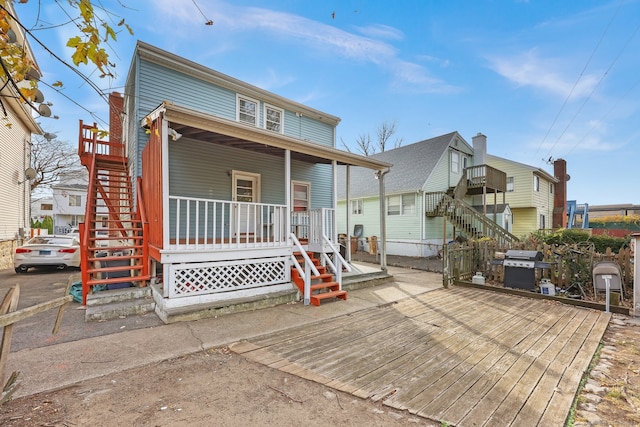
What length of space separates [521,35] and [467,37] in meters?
2.01

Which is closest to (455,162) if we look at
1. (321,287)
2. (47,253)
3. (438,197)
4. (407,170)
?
(407,170)

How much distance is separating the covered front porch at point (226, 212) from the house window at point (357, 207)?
8.38 meters

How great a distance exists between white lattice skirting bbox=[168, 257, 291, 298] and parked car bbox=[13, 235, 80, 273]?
7388 mm

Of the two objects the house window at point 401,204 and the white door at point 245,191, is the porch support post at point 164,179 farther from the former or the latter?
the house window at point 401,204

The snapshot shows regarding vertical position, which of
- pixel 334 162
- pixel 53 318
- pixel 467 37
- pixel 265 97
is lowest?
pixel 53 318

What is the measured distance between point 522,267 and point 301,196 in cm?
707

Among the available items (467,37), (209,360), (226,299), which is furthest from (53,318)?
(467,37)

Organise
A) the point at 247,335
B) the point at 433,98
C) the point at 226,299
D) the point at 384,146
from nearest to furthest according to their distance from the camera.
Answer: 1. the point at 247,335
2. the point at 226,299
3. the point at 433,98
4. the point at 384,146

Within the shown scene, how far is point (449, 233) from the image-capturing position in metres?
16.2

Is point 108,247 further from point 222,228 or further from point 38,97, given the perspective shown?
point 38,97

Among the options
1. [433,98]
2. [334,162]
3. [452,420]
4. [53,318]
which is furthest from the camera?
[433,98]

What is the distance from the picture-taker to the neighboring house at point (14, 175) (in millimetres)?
10930

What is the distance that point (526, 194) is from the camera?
1914cm

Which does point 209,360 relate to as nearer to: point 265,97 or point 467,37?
point 265,97
